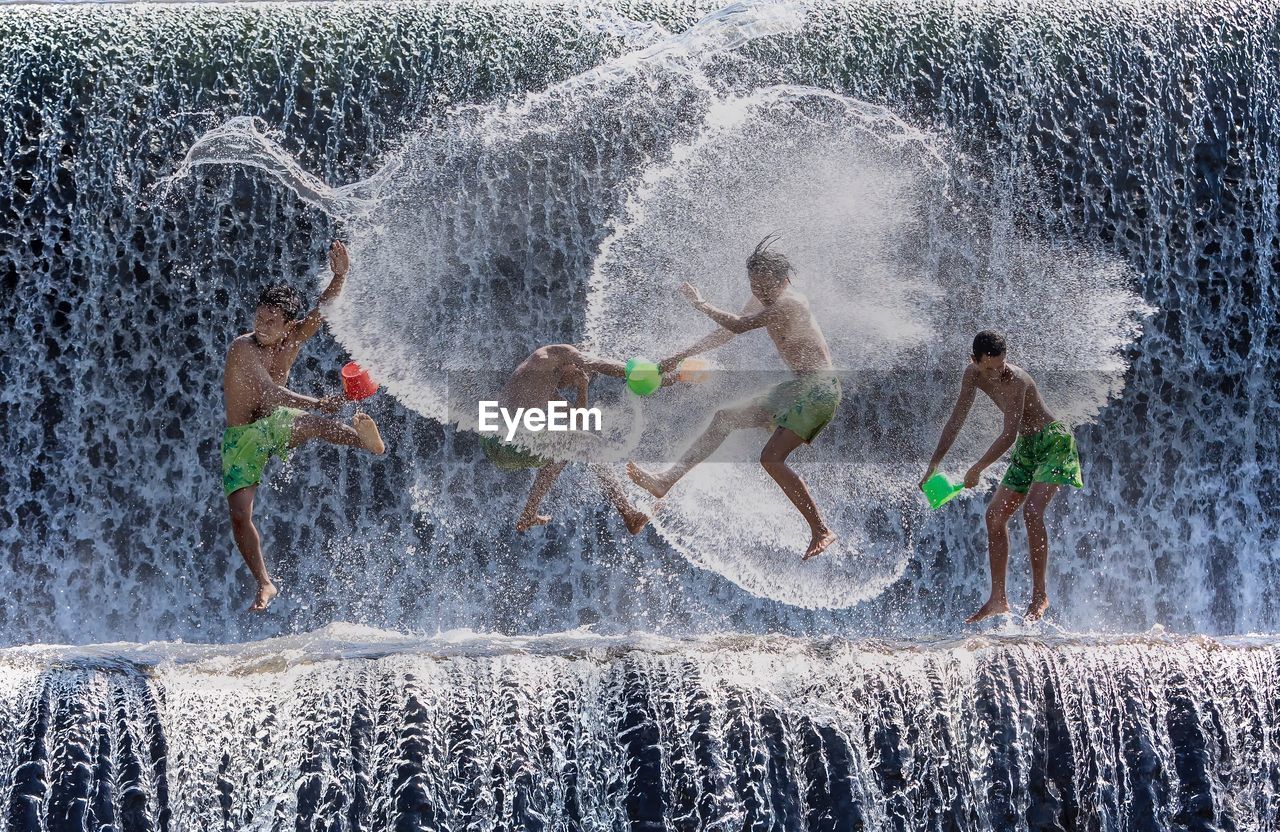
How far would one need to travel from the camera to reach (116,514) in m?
9.11

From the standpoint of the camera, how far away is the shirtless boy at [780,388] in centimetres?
683


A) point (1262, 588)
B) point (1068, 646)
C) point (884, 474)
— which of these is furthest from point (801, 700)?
point (1262, 588)

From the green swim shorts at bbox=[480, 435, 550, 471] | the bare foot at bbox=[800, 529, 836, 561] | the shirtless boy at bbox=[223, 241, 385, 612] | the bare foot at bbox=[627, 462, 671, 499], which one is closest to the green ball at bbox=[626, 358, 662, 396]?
the bare foot at bbox=[627, 462, 671, 499]

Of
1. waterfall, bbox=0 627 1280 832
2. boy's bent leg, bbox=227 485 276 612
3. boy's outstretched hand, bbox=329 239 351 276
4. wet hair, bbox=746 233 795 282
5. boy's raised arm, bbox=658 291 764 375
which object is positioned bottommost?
waterfall, bbox=0 627 1280 832

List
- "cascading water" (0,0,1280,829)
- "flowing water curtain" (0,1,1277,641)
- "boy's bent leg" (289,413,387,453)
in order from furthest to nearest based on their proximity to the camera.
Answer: "flowing water curtain" (0,1,1277,641), "cascading water" (0,0,1280,829), "boy's bent leg" (289,413,387,453)

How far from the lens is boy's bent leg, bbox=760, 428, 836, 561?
23.0 ft

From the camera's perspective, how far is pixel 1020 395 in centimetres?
691

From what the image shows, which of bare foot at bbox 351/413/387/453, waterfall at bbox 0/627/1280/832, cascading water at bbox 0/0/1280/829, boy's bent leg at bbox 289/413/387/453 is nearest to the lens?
waterfall at bbox 0/627/1280/832

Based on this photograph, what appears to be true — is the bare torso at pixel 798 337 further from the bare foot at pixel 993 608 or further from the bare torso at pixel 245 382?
the bare torso at pixel 245 382

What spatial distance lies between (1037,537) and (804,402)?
1.40 metres

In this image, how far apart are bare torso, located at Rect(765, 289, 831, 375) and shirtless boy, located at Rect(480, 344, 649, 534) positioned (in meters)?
0.74

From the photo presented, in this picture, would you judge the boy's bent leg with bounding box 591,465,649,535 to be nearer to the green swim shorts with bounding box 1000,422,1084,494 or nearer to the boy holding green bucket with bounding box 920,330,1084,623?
the boy holding green bucket with bounding box 920,330,1084,623

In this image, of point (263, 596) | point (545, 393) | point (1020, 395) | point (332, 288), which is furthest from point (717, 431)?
point (263, 596)

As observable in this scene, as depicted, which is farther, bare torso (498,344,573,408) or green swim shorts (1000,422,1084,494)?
green swim shorts (1000,422,1084,494)
